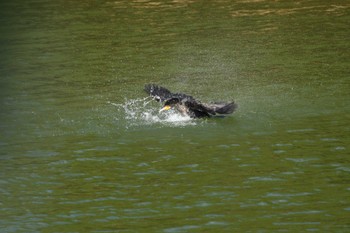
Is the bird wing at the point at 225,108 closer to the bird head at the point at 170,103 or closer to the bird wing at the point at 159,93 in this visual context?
the bird head at the point at 170,103

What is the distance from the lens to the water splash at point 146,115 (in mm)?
25234

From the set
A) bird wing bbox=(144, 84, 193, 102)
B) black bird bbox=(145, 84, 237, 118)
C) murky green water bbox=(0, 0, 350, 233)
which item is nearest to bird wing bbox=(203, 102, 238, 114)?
black bird bbox=(145, 84, 237, 118)

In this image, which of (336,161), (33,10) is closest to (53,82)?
(336,161)

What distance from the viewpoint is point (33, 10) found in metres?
46.3

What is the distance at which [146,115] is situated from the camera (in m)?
26.0

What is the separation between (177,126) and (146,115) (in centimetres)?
145

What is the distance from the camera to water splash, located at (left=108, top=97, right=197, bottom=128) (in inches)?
993

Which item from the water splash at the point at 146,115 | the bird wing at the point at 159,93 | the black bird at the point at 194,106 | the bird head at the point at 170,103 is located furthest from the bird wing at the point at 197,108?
the bird wing at the point at 159,93

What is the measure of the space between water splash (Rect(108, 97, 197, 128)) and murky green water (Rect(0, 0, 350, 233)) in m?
0.06

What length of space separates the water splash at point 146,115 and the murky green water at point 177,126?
0.06m

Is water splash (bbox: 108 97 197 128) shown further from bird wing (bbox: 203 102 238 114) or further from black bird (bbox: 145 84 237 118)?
bird wing (bbox: 203 102 238 114)

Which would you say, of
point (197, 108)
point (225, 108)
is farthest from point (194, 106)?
point (225, 108)

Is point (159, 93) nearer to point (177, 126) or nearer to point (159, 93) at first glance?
point (159, 93)

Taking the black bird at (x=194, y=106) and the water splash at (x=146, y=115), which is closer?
the black bird at (x=194, y=106)
